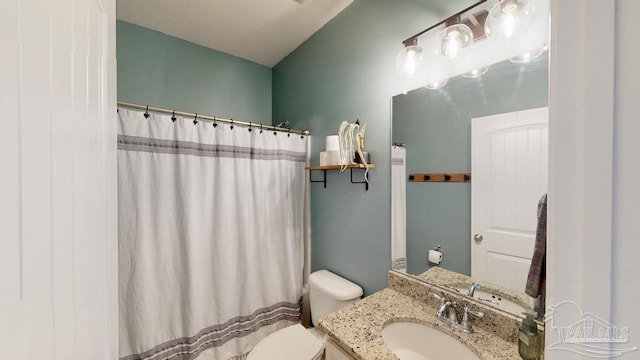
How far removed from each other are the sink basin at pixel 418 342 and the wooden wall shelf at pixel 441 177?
25.5 inches

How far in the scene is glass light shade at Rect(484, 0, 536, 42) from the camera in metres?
0.80

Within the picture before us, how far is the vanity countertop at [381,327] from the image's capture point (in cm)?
78

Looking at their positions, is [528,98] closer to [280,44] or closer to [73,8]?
[73,8]

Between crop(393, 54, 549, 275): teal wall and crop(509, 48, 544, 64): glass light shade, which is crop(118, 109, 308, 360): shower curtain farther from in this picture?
crop(509, 48, 544, 64): glass light shade

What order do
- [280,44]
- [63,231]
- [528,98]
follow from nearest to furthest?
[63,231] → [528,98] → [280,44]

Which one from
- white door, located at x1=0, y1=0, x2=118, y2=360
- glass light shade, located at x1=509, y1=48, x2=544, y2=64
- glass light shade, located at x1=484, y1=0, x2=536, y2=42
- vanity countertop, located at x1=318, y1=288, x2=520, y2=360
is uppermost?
glass light shade, located at x1=484, y1=0, x2=536, y2=42

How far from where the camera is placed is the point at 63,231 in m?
0.34

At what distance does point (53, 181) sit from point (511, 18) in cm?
134

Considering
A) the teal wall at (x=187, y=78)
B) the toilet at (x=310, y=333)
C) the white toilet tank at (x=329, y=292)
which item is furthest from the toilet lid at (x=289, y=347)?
the teal wall at (x=187, y=78)

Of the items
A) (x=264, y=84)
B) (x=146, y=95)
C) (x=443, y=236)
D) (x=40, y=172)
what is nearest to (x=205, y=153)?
(x=146, y=95)

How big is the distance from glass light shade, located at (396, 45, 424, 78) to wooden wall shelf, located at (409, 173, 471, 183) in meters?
0.52

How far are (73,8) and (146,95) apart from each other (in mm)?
1723

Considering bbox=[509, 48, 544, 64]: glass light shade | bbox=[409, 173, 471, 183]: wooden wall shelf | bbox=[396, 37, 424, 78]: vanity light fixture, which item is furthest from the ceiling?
bbox=[409, 173, 471, 183]: wooden wall shelf

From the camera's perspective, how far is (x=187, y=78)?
1.92 metres
